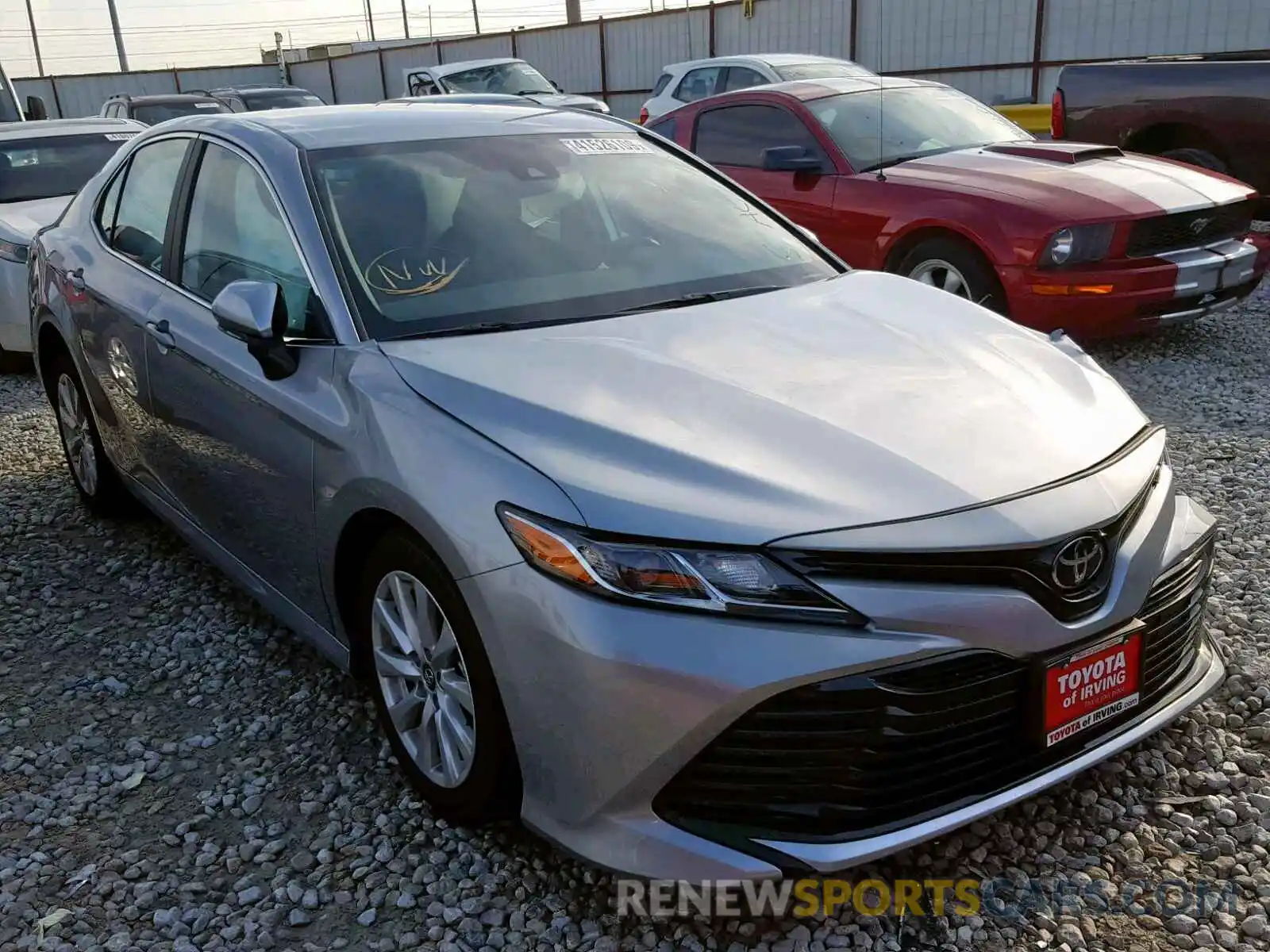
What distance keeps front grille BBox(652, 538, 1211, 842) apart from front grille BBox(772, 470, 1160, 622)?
13 cm

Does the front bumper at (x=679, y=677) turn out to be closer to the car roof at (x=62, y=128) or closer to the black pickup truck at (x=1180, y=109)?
the black pickup truck at (x=1180, y=109)

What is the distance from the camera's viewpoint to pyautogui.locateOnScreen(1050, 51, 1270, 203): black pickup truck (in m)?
8.62

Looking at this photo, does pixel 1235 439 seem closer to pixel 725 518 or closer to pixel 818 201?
pixel 818 201

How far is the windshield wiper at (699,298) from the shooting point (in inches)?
124

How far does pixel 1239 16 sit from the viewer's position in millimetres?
14102

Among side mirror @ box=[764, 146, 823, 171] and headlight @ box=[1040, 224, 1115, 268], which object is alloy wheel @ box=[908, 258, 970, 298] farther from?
side mirror @ box=[764, 146, 823, 171]

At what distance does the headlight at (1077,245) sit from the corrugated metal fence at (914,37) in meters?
5.30

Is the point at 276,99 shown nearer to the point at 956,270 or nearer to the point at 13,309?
the point at 13,309

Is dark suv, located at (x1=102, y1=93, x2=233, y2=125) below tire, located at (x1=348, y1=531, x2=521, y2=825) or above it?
above

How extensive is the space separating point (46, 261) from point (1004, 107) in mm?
9410

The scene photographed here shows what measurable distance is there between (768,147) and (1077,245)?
2.31 m

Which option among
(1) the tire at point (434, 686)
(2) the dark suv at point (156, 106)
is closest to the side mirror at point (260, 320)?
(1) the tire at point (434, 686)

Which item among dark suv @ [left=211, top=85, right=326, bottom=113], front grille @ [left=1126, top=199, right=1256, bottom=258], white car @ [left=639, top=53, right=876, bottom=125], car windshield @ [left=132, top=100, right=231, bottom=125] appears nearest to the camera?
front grille @ [left=1126, top=199, right=1256, bottom=258]

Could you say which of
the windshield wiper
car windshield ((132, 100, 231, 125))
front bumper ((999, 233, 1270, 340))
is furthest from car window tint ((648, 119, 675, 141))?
car windshield ((132, 100, 231, 125))
